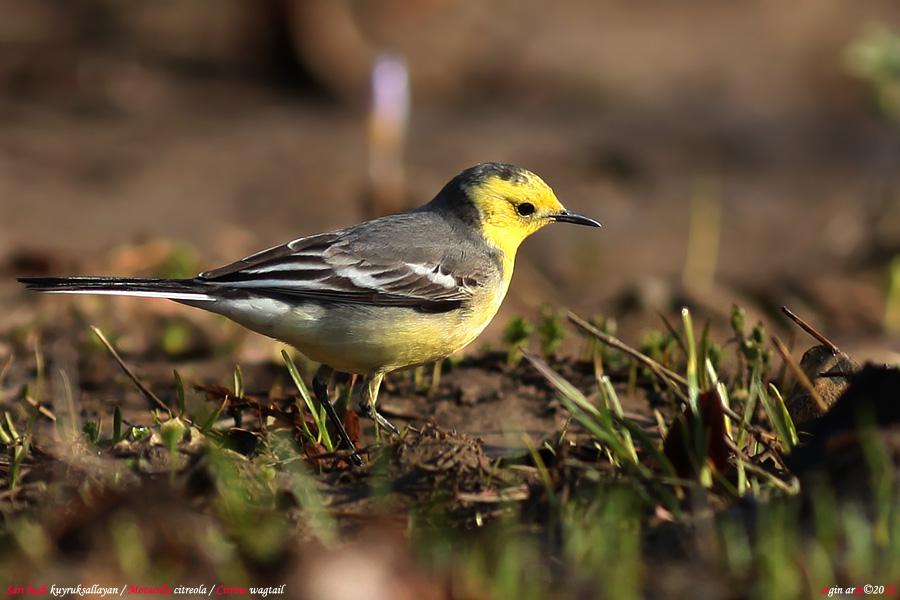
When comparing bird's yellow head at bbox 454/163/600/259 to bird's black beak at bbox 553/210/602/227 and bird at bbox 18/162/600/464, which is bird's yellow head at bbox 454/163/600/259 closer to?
bird's black beak at bbox 553/210/602/227

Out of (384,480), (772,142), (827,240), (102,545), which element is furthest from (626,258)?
(102,545)

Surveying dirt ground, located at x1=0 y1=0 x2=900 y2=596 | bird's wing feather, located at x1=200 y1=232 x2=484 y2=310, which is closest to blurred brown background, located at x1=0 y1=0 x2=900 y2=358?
dirt ground, located at x1=0 y1=0 x2=900 y2=596

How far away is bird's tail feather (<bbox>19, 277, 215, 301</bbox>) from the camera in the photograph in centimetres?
473

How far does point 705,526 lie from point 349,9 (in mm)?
10970

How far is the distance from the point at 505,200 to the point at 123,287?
2289 millimetres

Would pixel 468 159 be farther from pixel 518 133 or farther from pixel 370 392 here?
pixel 370 392

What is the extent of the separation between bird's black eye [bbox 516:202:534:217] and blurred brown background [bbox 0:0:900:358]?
1.75 m

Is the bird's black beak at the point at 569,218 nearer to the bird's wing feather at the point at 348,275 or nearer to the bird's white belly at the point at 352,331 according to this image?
the bird's wing feather at the point at 348,275

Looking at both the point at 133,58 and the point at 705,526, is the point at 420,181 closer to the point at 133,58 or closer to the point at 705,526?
the point at 133,58

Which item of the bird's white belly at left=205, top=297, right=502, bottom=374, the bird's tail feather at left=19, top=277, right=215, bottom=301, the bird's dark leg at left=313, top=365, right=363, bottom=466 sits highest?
the bird's tail feather at left=19, top=277, right=215, bottom=301

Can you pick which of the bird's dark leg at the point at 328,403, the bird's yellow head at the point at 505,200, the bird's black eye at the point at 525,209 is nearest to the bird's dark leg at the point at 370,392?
the bird's dark leg at the point at 328,403

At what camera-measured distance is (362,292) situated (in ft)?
17.5

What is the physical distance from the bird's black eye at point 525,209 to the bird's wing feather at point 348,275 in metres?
0.68

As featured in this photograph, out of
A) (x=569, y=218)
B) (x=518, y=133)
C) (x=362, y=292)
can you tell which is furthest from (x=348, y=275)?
(x=518, y=133)
